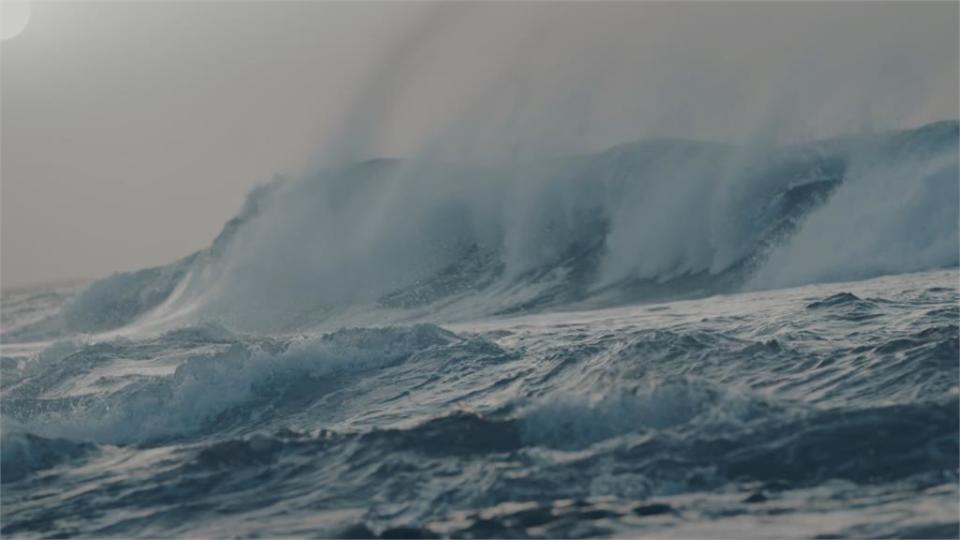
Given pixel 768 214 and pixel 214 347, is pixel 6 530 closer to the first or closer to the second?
pixel 214 347

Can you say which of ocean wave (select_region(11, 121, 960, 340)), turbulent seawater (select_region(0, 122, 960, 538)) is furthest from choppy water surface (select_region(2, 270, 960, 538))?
ocean wave (select_region(11, 121, 960, 340))

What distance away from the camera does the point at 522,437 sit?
1118 centimetres

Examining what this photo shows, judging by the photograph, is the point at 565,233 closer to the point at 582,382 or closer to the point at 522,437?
the point at 582,382

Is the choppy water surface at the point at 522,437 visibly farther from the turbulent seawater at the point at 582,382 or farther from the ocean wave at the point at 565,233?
the ocean wave at the point at 565,233

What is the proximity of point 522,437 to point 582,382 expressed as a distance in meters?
1.90

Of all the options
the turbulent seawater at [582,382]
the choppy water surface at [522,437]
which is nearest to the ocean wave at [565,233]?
the turbulent seawater at [582,382]

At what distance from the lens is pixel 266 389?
52.2 ft

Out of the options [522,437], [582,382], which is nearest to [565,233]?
[582,382]

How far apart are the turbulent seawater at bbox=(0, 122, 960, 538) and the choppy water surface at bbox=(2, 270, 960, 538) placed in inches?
1.5

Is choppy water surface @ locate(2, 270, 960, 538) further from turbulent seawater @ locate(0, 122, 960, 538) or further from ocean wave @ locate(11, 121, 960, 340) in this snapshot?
ocean wave @ locate(11, 121, 960, 340)

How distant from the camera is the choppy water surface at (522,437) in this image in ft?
30.0

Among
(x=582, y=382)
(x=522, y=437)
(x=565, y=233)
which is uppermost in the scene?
(x=565, y=233)

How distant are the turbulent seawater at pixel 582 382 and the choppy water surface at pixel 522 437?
4cm

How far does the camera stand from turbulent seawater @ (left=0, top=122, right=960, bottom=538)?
9.48 metres
